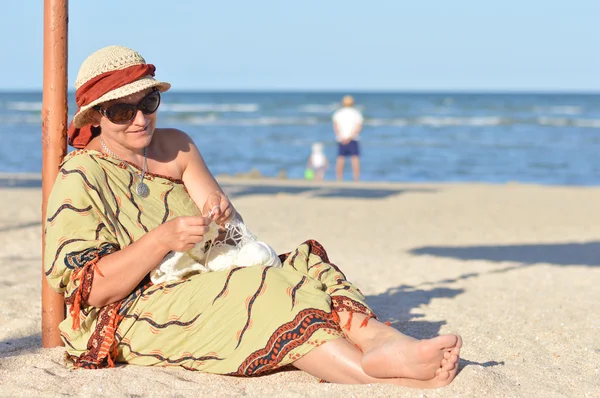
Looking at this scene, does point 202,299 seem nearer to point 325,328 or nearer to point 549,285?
point 325,328

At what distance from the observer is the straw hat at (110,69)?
356 cm

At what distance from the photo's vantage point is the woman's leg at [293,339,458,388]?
3.18 metres

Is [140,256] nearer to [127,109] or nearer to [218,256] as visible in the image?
[218,256]

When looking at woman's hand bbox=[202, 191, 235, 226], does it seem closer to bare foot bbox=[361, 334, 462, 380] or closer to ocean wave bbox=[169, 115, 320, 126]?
bare foot bbox=[361, 334, 462, 380]

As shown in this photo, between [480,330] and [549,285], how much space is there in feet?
6.28

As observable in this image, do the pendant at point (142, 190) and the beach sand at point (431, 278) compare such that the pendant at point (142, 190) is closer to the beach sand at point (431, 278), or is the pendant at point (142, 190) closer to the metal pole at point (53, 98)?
the metal pole at point (53, 98)

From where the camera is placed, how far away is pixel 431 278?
21.4 ft

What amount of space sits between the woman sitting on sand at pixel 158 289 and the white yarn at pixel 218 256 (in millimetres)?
53

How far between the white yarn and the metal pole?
806mm

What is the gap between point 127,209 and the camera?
3.66 m

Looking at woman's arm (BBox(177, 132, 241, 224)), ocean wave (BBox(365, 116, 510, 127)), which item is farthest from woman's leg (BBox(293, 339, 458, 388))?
ocean wave (BBox(365, 116, 510, 127))

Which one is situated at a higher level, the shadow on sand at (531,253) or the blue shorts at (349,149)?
the shadow on sand at (531,253)

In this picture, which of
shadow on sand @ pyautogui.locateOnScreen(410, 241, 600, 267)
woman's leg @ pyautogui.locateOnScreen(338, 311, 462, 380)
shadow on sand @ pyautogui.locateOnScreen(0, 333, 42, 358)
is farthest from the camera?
shadow on sand @ pyautogui.locateOnScreen(410, 241, 600, 267)

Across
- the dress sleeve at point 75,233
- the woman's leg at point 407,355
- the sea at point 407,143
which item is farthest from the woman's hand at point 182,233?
the sea at point 407,143
